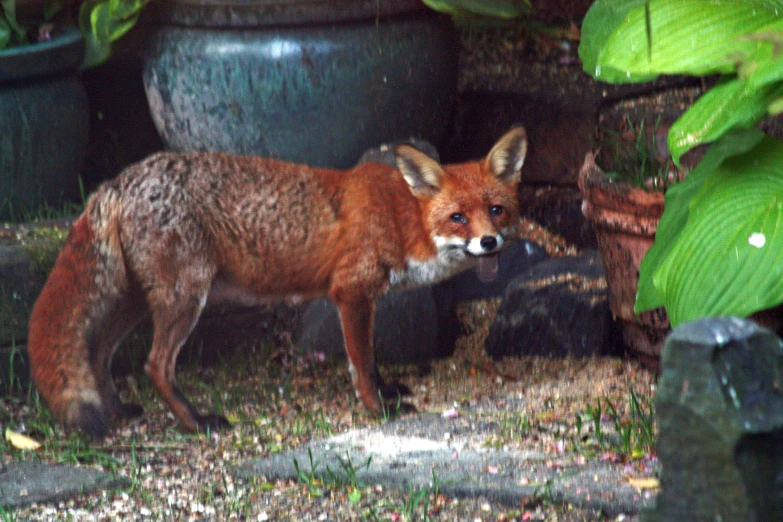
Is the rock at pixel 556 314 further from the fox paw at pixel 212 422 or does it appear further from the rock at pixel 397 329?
the fox paw at pixel 212 422

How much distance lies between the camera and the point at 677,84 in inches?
207

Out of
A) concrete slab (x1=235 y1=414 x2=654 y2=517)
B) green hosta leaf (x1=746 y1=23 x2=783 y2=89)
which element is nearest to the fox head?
concrete slab (x1=235 y1=414 x2=654 y2=517)

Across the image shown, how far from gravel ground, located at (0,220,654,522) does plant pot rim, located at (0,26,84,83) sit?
146 cm

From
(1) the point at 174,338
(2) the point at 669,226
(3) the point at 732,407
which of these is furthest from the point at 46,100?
(3) the point at 732,407

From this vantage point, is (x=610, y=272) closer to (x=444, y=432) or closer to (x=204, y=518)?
(x=444, y=432)

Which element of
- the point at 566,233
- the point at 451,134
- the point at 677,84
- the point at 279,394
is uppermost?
the point at 677,84

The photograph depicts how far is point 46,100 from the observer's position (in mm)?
5172

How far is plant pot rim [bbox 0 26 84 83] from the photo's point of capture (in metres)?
4.99

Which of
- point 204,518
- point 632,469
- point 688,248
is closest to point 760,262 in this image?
point 688,248

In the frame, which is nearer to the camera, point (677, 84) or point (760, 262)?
point (760, 262)

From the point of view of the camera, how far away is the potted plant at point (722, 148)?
3.00m

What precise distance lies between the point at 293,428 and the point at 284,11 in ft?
6.54

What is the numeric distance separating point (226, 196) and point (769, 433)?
114 inches

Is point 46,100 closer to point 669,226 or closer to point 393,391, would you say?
point 393,391
